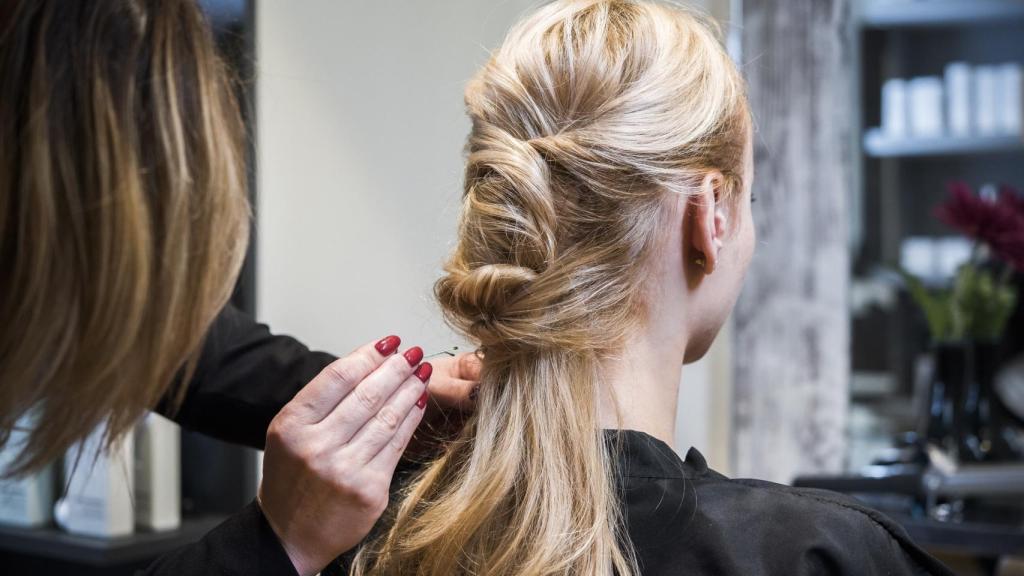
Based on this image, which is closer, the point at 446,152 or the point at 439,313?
the point at 439,313

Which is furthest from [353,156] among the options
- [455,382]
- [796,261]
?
[796,261]

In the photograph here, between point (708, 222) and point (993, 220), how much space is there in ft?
4.43

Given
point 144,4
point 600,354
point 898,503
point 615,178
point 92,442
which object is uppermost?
point 144,4

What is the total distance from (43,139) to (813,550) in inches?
27.6

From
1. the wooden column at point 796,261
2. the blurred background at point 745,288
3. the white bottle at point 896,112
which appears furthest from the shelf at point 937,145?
the wooden column at point 796,261

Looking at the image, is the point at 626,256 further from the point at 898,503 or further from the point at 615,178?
the point at 898,503

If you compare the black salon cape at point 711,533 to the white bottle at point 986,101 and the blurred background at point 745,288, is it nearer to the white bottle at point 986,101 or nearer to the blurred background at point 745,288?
the blurred background at point 745,288

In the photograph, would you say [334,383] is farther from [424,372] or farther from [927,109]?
[927,109]

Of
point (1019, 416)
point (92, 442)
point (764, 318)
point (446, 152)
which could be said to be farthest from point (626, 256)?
point (1019, 416)

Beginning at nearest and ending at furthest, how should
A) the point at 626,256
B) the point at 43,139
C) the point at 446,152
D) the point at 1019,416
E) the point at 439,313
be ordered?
the point at 43,139 → the point at 626,256 → the point at 439,313 → the point at 446,152 → the point at 1019,416

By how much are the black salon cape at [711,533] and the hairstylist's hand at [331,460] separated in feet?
0.09

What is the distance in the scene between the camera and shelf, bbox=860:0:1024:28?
3730 millimetres

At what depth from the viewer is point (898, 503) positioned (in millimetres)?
1965

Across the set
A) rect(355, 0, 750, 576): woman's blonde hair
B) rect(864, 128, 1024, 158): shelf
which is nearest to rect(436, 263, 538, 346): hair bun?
rect(355, 0, 750, 576): woman's blonde hair
